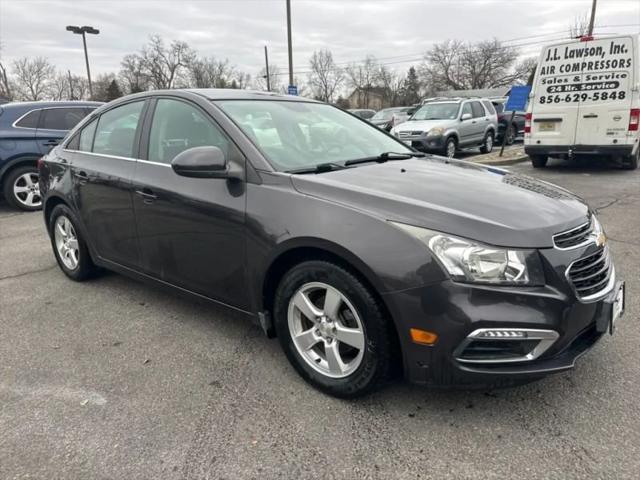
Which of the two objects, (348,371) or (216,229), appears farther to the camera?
(216,229)

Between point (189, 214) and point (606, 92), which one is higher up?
point (606, 92)

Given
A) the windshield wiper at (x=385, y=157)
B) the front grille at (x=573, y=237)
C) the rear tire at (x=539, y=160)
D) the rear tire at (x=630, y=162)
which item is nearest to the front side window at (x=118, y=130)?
the windshield wiper at (x=385, y=157)

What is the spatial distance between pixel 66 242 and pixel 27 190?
4477 millimetres

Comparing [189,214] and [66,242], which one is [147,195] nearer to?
[189,214]

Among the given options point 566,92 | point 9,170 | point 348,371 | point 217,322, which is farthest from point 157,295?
point 566,92

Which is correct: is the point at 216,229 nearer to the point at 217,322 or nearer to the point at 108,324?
the point at 217,322

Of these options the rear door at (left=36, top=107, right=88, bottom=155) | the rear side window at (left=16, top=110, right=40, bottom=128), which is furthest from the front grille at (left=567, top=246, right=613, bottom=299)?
the rear side window at (left=16, top=110, right=40, bottom=128)

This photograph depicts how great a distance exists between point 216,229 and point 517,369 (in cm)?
178

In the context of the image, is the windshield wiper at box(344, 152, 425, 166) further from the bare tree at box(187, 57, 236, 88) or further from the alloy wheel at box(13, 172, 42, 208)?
the bare tree at box(187, 57, 236, 88)

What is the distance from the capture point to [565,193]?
286cm

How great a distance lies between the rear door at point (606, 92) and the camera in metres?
9.28

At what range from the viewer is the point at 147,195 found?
3289 millimetres

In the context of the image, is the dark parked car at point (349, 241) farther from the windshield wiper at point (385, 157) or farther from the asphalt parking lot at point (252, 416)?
the asphalt parking lot at point (252, 416)

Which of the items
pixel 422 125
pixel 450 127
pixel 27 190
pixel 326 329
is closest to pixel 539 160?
pixel 450 127
